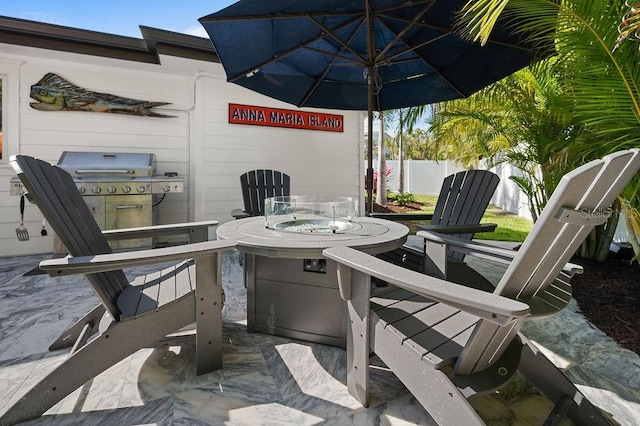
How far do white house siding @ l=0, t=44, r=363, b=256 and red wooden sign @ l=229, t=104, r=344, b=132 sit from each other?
0.32 feet

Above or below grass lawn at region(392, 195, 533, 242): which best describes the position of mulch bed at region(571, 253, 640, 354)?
below

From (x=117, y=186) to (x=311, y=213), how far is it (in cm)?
296

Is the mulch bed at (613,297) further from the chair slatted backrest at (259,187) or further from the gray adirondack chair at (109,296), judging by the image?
the chair slatted backrest at (259,187)

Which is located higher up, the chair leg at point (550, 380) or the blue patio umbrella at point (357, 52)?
the blue patio umbrella at point (357, 52)

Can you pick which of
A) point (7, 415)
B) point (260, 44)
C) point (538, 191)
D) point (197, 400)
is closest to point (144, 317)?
point (197, 400)

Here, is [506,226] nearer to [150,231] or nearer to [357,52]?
[357,52]

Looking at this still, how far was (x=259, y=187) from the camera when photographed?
4234mm

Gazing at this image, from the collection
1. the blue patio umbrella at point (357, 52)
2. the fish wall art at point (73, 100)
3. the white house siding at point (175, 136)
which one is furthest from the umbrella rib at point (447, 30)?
the fish wall art at point (73, 100)

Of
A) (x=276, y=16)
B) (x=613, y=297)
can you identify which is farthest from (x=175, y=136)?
(x=613, y=297)

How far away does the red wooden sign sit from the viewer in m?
5.45

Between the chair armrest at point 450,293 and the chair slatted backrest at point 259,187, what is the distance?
2746 millimetres

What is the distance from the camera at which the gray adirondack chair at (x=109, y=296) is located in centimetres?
143

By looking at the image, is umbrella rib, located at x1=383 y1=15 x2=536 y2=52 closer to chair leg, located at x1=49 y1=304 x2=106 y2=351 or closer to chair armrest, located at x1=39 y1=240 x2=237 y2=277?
chair armrest, located at x1=39 y1=240 x2=237 y2=277

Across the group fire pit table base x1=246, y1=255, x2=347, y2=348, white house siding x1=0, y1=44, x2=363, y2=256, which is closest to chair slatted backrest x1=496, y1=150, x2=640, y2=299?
fire pit table base x1=246, y1=255, x2=347, y2=348
